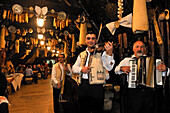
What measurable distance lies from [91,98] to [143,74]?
1.11 m

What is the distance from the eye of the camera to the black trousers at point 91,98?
7.46 feet

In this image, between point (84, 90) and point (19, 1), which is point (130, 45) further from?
point (19, 1)

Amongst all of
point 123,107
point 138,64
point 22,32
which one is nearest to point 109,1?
point 138,64

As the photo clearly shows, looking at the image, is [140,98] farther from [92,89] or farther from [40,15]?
→ [40,15]

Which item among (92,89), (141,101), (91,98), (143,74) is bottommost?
(141,101)

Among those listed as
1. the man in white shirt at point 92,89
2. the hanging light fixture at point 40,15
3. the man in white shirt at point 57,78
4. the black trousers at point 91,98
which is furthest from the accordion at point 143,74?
the hanging light fixture at point 40,15

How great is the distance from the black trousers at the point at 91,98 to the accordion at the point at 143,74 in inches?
30.4

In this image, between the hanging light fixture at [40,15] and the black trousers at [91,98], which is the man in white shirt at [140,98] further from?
the hanging light fixture at [40,15]

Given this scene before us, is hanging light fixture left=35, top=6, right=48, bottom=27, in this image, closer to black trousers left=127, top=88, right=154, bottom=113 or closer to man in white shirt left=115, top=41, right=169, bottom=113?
man in white shirt left=115, top=41, right=169, bottom=113

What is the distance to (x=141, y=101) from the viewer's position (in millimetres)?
2574

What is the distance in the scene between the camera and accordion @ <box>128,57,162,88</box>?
2.56m

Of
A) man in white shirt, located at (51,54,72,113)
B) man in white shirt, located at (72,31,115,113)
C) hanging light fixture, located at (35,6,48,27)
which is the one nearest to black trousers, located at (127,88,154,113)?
man in white shirt, located at (72,31,115,113)

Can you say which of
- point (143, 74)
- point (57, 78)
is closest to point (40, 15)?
point (57, 78)

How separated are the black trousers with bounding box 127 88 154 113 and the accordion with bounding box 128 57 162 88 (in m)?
0.15
